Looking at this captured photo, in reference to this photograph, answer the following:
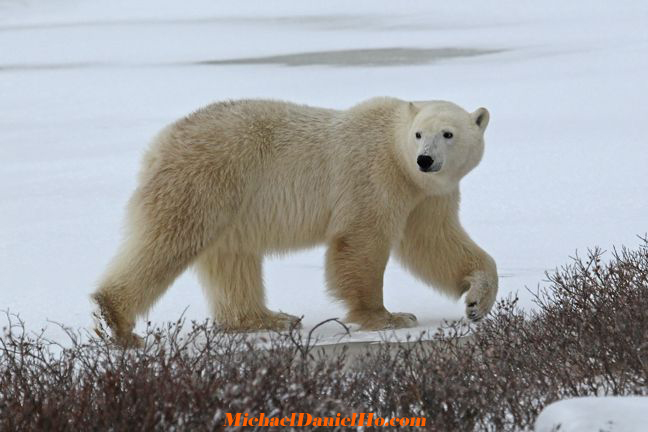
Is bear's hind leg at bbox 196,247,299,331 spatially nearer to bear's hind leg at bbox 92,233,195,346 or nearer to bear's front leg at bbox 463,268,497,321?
bear's hind leg at bbox 92,233,195,346

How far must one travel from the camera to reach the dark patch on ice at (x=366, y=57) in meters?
11.8

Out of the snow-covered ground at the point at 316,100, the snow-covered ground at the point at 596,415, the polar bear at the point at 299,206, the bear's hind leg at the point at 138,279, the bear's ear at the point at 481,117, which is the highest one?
the snow-covered ground at the point at 316,100

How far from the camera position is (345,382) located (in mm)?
3002

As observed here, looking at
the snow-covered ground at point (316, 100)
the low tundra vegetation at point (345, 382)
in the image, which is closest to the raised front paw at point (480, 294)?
the snow-covered ground at point (316, 100)

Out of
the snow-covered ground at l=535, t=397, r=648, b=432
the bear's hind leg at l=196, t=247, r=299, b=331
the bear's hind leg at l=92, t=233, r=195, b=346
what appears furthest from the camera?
the bear's hind leg at l=196, t=247, r=299, b=331

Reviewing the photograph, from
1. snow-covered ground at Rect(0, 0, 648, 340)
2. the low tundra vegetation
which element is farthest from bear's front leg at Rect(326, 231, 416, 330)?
the low tundra vegetation

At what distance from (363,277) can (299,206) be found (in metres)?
0.38

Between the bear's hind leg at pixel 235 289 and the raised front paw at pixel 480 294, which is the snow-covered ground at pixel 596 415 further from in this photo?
Answer: the bear's hind leg at pixel 235 289

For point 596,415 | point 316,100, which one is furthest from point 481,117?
point 316,100

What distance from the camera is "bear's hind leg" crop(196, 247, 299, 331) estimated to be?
4582 mm

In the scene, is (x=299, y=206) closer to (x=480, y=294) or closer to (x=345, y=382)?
(x=480, y=294)

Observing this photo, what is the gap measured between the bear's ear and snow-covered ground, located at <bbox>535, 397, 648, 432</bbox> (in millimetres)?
2067

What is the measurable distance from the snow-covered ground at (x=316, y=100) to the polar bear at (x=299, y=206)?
9.2 inches

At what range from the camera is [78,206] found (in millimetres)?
6637
